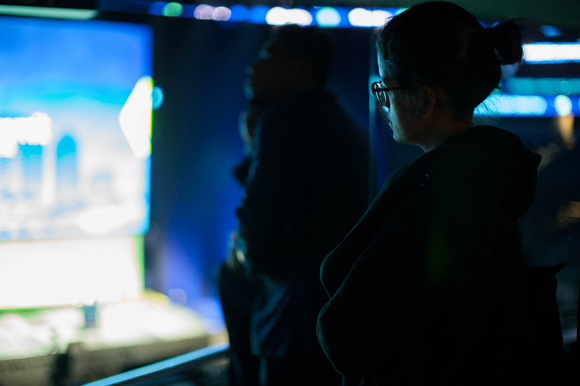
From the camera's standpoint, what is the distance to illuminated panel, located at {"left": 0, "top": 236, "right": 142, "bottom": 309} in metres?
1.85

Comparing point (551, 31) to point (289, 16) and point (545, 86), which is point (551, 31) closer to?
point (545, 86)

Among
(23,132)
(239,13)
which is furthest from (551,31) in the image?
(23,132)

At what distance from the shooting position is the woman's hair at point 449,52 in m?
0.69

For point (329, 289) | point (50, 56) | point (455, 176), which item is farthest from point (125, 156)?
point (455, 176)

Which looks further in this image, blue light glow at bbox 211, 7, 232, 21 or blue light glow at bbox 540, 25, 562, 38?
blue light glow at bbox 211, 7, 232, 21

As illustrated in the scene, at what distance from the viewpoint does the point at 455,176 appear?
63cm

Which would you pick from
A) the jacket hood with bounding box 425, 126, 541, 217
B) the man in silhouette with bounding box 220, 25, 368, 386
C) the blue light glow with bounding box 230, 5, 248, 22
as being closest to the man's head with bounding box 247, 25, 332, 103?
the man in silhouette with bounding box 220, 25, 368, 386

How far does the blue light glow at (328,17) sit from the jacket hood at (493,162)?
134 cm

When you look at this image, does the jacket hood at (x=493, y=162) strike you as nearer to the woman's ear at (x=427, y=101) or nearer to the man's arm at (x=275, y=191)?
the woman's ear at (x=427, y=101)

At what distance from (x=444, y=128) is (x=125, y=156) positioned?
1.68 meters

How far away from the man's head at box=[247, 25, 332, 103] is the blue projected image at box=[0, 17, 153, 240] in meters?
0.90

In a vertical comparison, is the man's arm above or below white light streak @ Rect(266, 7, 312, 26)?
below

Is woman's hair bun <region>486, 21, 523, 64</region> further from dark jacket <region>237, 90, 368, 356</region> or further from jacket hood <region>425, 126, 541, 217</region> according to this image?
dark jacket <region>237, 90, 368, 356</region>

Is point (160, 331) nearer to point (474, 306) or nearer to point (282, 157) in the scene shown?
point (282, 157)
